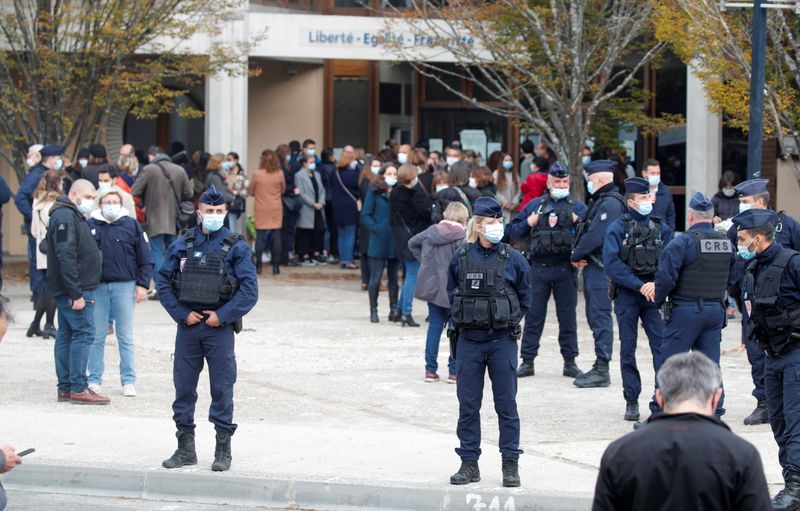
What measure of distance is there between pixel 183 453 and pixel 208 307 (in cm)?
97

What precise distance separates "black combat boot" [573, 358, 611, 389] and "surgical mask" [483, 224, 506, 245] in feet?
11.7

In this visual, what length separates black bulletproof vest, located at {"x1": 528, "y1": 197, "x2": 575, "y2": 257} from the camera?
38.6 feet

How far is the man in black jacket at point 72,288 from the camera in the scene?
10656 millimetres

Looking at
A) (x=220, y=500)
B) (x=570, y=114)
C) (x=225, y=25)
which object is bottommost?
(x=220, y=500)

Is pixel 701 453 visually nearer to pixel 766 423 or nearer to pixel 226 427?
pixel 226 427

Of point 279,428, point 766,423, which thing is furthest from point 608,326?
point 279,428

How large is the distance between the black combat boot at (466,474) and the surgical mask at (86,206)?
184 inches

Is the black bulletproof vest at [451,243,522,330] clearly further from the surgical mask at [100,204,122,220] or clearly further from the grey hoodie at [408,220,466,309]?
the surgical mask at [100,204,122,220]

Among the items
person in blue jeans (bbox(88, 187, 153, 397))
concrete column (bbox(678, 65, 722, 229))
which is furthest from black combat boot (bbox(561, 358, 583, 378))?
concrete column (bbox(678, 65, 722, 229))

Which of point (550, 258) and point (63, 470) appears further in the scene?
point (550, 258)

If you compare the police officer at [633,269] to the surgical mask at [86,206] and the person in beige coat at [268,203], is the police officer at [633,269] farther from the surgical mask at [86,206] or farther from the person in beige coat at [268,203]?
the person in beige coat at [268,203]

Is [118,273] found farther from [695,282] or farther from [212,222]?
[695,282]

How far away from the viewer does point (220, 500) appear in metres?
8.42

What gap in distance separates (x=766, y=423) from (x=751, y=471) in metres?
6.49
